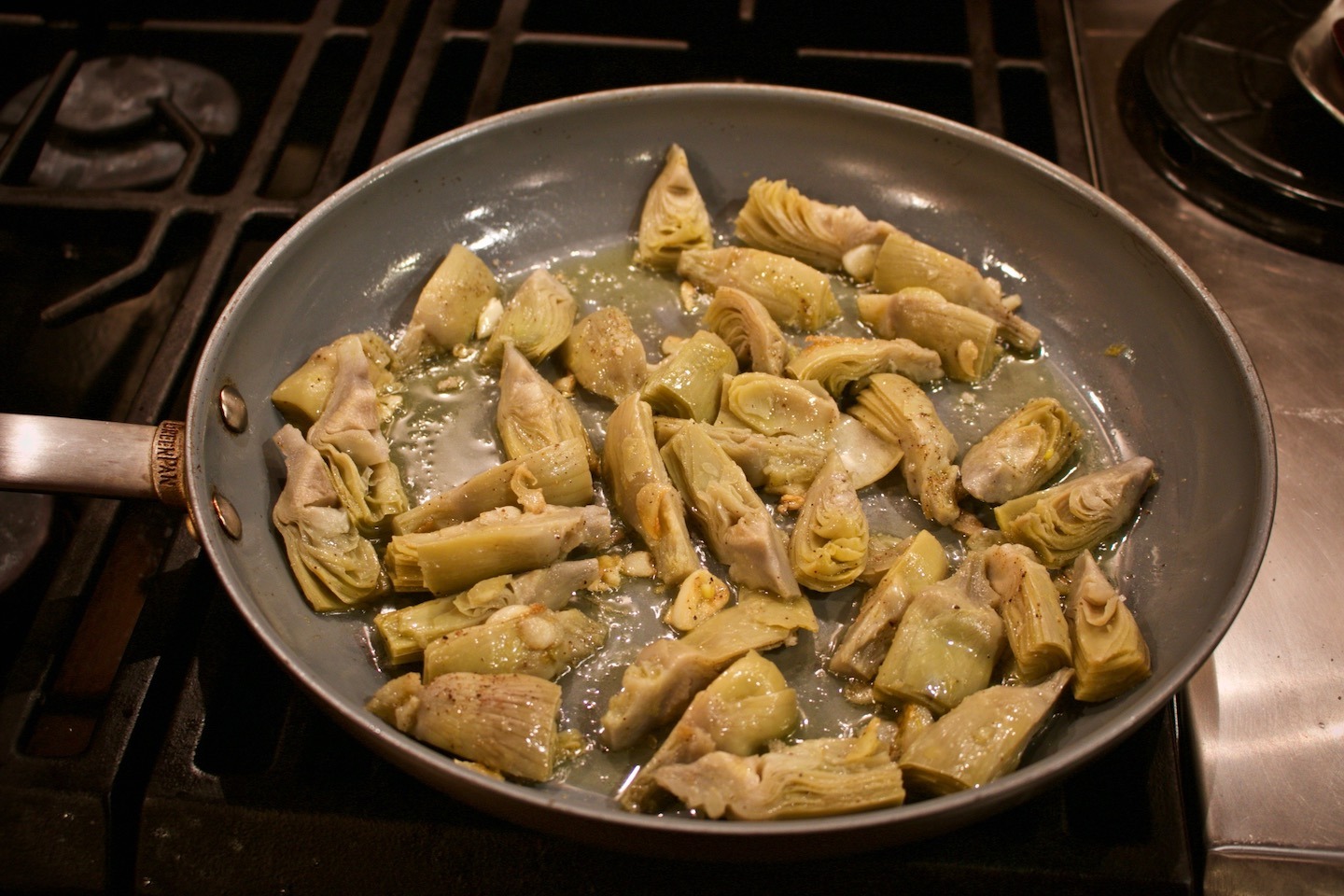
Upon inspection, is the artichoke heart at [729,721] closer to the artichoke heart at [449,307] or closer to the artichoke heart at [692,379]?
the artichoke heart at [692,379]

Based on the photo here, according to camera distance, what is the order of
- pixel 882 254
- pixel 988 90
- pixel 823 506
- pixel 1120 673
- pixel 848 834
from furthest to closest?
1. pixel 988 90
2. pixel 882 254
3. pixel 823 506
4. pixel 1120 673
5. pixel 848 834

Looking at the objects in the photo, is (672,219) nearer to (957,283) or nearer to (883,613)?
(957,283)

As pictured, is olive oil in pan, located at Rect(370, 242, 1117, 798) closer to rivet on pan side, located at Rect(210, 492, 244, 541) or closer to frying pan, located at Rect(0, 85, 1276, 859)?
frying pan, located at Rect(0, 85, 1276, 859)

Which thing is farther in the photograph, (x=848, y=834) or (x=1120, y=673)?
(x=1120, y=673)

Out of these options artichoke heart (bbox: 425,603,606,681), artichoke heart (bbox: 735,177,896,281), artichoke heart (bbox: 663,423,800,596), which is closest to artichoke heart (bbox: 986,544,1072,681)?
artichoke heart (bbox: 663,423,800,596)

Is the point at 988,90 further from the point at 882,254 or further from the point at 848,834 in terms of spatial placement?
the point at 848,834

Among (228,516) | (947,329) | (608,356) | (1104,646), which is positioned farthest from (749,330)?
(228,516)

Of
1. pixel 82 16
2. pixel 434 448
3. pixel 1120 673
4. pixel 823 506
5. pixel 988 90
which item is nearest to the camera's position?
pixel 1120 673

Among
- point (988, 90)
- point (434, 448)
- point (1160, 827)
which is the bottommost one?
point (1160, 827)

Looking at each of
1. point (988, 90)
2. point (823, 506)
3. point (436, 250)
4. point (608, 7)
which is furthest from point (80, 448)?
point (988, 90)
